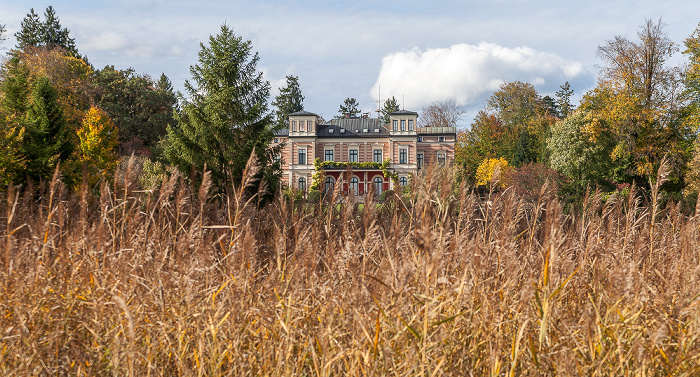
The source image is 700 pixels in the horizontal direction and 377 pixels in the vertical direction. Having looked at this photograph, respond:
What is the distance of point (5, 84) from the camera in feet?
71.8

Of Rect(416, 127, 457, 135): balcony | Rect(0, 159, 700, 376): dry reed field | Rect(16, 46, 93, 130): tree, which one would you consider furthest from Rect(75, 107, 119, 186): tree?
Rect(416, 127, 457, 135): balcony

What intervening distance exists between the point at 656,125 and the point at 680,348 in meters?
27.8

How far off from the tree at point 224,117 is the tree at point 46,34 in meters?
31.8

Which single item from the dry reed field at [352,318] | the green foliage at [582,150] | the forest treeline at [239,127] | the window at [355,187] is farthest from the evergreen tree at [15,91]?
the green foliage at [582,150]

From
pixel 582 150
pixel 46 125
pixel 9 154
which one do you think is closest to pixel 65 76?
pixel 46 125

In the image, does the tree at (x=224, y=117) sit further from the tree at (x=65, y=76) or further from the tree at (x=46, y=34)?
the tree at (x=46, y=34)

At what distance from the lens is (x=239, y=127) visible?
18297 millimetres

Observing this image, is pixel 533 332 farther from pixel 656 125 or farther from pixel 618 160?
pixel 618 160

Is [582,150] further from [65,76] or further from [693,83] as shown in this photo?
[65,76]

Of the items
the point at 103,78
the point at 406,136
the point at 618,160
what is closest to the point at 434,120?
the point at 406,136

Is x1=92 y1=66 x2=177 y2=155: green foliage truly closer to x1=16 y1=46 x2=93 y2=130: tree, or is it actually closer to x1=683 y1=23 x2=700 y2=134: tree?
x1=16 y1=46 x2=93 y2=130: tree

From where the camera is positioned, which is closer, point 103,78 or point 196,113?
point 196,113

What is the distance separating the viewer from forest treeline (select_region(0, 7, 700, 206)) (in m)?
17.1

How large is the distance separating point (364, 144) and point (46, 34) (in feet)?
100
